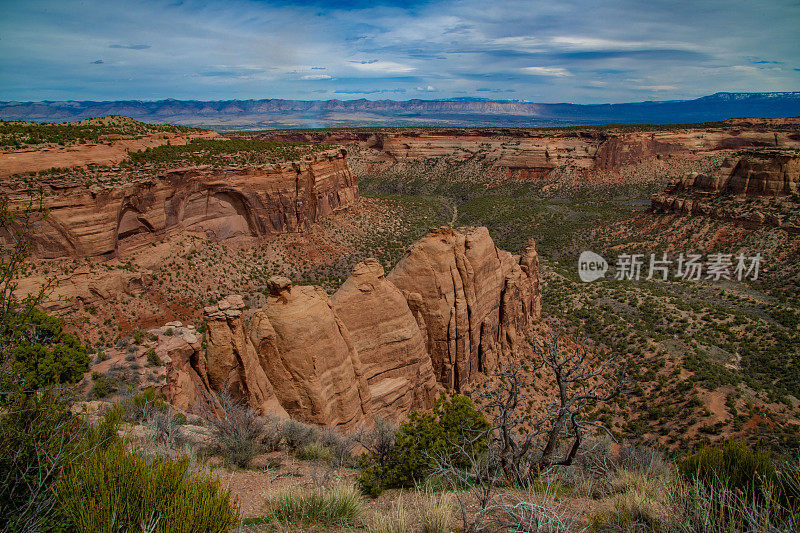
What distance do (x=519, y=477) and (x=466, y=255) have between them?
15.9 meters

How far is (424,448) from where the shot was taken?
1173 centimetres

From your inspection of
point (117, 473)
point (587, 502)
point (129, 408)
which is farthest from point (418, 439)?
point (129, 408)

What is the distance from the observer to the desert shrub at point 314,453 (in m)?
12.2

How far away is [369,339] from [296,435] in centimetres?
638

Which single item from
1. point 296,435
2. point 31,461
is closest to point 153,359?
point 296,435

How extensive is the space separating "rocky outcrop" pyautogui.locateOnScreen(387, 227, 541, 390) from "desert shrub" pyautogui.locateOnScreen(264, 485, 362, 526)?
13.9m

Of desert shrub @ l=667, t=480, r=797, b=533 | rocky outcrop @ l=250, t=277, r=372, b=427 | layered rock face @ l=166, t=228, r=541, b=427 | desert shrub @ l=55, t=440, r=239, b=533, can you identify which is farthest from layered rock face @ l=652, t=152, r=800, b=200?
desert shrub @ l=55, t=440, r=239, b=533

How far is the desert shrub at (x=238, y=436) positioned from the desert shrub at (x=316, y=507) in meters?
2.92

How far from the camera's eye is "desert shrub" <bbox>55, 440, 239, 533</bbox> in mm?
5926

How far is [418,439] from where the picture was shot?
11.7m

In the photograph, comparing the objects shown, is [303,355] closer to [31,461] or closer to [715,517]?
[31,461]

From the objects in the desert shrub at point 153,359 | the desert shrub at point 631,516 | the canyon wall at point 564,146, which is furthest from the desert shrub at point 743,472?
the canyon wall at point 564,146

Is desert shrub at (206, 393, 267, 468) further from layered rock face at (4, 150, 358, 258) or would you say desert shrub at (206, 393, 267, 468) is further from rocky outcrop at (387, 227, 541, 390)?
layered rock face at (4, 150, 358, 258)

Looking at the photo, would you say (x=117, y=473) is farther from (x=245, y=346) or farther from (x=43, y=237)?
(x=43, y=237)
